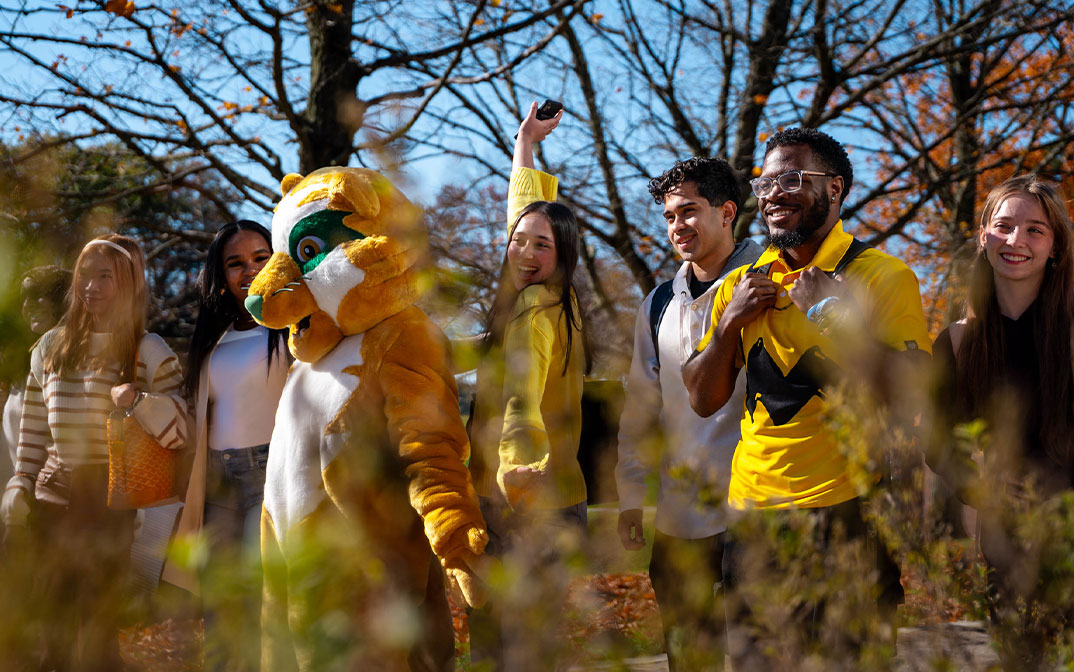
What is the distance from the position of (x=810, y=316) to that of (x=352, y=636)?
1.44 m

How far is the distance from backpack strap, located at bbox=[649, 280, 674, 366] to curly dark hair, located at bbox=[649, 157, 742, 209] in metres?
0.34

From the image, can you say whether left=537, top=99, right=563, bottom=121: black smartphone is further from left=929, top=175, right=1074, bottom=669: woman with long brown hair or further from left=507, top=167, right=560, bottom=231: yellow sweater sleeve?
left=929, top=175, right=1074, bottom=669: woman with long brown hair

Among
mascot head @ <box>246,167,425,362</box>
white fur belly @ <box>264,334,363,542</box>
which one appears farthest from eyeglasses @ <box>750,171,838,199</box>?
white fur belly @ <box>264,334,363,542</box>

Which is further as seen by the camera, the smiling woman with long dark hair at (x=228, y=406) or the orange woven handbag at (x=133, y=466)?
the orange woven handbag at (x=133, y=466)

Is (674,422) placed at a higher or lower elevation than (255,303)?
lower

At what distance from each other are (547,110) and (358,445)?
186 cm

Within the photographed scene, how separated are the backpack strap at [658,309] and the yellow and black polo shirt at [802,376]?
65 centimetres

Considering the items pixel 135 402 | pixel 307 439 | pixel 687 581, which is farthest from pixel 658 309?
pixel 135 402

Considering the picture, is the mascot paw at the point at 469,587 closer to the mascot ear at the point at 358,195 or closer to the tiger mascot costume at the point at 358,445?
the tiger mascot costume at the point at 358,445

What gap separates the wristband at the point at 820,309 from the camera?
88.7 inches

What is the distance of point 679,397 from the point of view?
3131mm

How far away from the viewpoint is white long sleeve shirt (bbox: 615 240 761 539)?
2979 mm

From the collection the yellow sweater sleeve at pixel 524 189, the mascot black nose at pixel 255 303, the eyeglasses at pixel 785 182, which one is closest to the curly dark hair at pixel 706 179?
the yellow sweater sleeve at pixel 524 189

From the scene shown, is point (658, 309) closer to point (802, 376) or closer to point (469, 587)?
point (802, 376)
